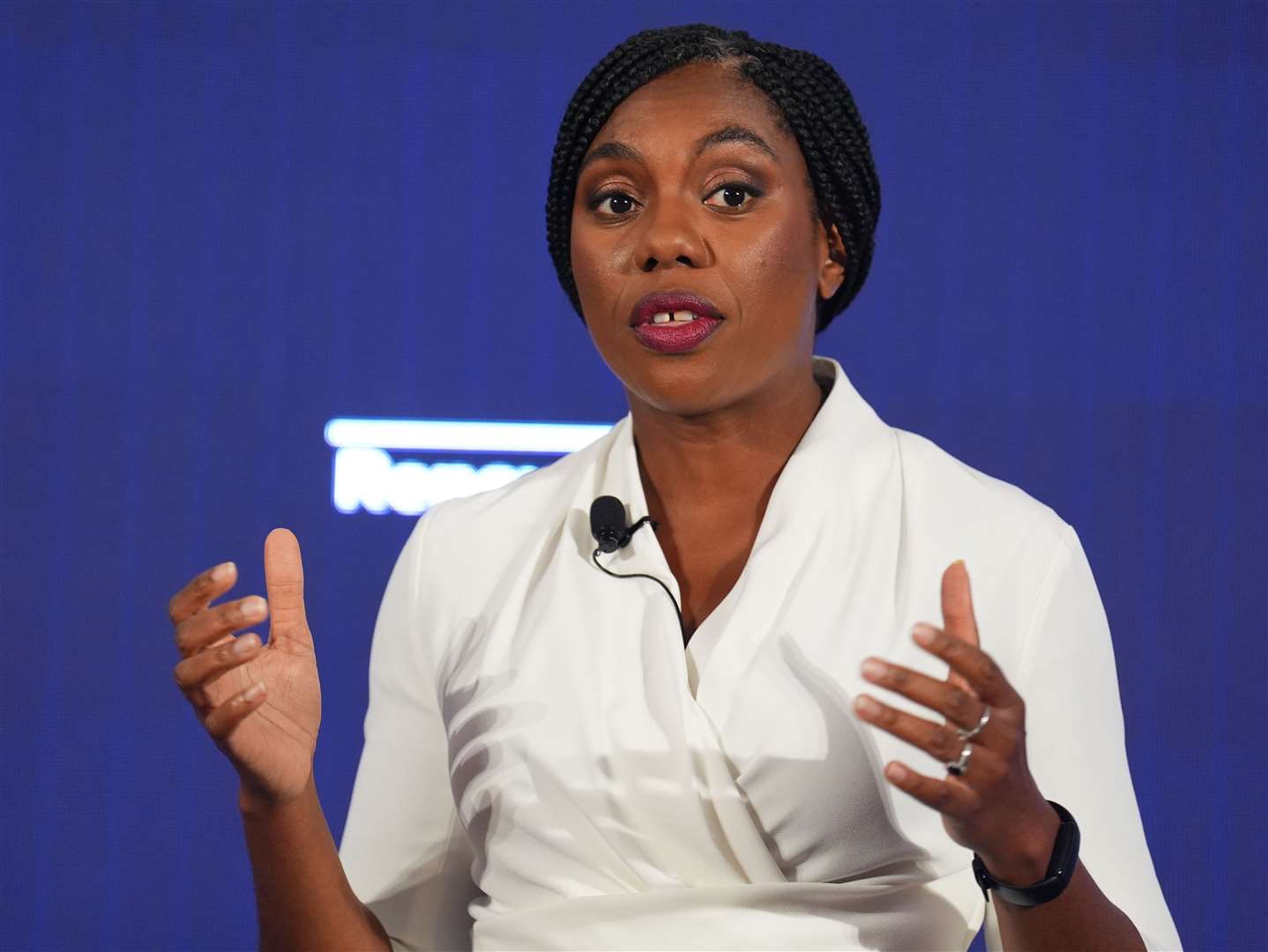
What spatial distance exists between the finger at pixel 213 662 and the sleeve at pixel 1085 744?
61 cm

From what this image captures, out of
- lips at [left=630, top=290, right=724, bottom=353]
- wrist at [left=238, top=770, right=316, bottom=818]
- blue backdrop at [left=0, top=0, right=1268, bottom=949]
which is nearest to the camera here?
wrist at [left=238, top=770, right=316, bottom=818]

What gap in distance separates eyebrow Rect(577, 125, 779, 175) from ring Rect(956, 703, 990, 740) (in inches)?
22.7

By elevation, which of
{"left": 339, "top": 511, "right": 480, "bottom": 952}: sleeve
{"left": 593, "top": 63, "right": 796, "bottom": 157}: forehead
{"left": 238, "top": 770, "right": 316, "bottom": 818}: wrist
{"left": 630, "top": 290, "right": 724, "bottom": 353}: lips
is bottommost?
{"left": 339, "top": 511, "right": 480, "bottom": 952}: sleeve

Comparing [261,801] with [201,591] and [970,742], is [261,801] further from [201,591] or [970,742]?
[970,742]

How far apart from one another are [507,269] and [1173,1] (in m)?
0.93

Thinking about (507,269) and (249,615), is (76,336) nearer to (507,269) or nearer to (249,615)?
(507,269)

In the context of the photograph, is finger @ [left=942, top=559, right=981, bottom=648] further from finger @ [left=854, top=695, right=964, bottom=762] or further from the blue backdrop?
the blue backdrop

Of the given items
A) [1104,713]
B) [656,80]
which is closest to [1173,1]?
[656,80]

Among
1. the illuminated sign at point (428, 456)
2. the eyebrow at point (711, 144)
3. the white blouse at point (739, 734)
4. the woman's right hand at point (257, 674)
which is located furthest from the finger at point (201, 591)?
the illuminated sign at point (428, 456)

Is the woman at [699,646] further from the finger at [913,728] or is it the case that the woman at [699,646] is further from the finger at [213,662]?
the finger at [913,728]

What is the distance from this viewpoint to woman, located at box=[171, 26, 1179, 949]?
112cm

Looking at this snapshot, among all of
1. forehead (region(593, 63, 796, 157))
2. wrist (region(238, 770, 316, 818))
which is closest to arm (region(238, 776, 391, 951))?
wrist (region(238, 770, 316, 818))

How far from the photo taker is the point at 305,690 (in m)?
1.12

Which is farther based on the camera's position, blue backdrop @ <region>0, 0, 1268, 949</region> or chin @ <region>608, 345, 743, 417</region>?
blue backdrop @ <region>0, 0, 1268, 949</region>
